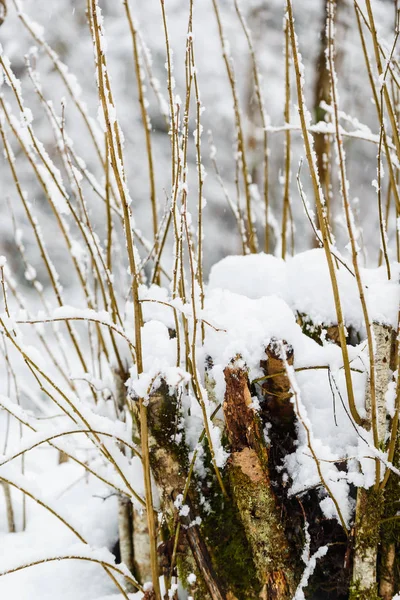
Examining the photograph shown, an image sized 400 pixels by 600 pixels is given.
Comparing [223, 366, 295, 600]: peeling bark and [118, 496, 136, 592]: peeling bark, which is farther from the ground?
[223, 366, 295, 600]: peeling bark

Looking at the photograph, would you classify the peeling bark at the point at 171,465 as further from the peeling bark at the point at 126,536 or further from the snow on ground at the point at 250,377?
the peeling bark at the point at 126,536

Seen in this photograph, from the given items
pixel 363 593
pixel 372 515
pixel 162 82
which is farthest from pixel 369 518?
→ pixel 162 82

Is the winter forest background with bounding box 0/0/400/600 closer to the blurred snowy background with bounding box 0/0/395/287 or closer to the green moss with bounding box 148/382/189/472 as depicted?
the green moss with bounding box 148/382/189/472

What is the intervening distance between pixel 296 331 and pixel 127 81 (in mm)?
4801

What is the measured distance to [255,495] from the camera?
→ 799mm

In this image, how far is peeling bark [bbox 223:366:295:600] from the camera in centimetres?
79

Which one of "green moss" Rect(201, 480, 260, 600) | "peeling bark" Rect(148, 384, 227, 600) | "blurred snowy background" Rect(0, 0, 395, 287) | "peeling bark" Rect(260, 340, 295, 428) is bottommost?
"green moss" Rect(201, 480, 260, 600)

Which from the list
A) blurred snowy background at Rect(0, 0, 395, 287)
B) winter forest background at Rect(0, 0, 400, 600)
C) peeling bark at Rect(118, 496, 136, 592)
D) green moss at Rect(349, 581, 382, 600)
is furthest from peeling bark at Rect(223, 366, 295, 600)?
blurred snowy background at Rect(0, 0, 395, 287)

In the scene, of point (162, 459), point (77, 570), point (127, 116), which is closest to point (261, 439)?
point (162, 459)

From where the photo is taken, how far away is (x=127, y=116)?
4.95m

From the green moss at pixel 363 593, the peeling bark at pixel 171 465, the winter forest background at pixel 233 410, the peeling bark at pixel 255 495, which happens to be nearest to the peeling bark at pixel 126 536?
the winter forest background at pixel 233 410

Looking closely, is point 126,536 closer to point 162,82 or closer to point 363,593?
point 363,593

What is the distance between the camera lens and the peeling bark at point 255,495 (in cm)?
79

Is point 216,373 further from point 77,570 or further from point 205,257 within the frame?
point 205,257
